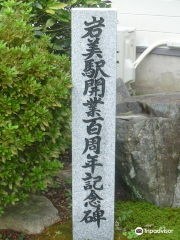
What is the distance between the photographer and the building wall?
21.7 feet

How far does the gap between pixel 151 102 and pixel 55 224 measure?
195cm

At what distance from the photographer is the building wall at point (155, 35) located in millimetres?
6613

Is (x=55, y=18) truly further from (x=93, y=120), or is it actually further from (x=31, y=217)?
(x=31, y=217)

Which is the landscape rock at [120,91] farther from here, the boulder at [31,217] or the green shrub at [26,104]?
the boulder at [31,217]

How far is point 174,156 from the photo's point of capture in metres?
4.04

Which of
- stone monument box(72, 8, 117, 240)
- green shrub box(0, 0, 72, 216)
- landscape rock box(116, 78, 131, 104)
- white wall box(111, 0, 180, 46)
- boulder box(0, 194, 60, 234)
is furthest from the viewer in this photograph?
white wall box(111, 0, 180, 46)

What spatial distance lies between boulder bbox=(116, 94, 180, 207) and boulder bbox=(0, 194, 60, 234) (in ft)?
3.36

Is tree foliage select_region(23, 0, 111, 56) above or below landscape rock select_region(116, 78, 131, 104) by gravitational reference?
above

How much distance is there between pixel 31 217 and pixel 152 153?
1.62m

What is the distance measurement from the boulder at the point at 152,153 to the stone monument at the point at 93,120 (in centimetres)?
61

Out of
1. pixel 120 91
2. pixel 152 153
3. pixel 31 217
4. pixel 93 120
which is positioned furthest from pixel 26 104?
pixel 120 91

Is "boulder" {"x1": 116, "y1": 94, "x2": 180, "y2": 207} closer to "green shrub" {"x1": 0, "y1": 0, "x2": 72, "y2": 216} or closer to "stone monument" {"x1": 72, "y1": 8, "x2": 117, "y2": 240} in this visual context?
"stone monument" {"x1": 72, "y1": 8, "x2": 117, "y2": 240}

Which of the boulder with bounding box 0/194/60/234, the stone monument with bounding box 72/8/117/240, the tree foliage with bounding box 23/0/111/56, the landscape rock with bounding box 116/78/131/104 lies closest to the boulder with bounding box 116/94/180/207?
the stone monument with bounding box 72/8/117/240

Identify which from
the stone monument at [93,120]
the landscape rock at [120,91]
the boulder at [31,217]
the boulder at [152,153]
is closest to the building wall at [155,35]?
the landscape rock at [120,91]
